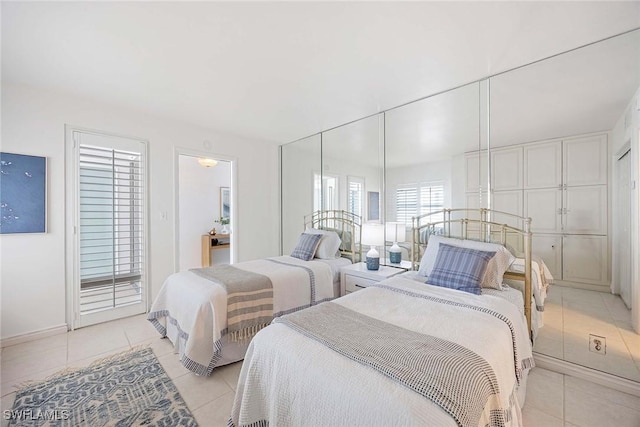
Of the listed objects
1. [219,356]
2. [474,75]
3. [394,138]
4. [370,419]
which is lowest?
[219,356]

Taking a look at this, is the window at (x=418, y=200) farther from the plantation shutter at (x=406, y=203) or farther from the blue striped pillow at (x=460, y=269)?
the blue striped pillow at (x=460, y=269)

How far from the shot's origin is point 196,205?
17.7 ft

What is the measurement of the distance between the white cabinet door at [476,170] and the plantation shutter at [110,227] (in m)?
3.87

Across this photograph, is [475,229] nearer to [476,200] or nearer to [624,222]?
[476,200]

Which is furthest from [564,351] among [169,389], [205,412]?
[169,389]

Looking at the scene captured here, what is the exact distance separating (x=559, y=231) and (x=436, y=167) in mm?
1129

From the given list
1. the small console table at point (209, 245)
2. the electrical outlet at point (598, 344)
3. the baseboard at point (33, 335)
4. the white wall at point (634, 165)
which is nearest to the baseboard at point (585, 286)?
the white wall at point (634, 165)

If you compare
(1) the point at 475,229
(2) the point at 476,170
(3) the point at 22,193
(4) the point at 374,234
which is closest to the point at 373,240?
(4) the point at 374,234

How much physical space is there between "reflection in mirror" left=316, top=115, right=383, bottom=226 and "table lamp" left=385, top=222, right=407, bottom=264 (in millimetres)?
273

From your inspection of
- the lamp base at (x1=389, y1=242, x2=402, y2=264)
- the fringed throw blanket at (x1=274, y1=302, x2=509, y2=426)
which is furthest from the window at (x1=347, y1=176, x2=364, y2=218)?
the fringed throw blanket at (x1=274, y1=302, x2=509, y2=426)

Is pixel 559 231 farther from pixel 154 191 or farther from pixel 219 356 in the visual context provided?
pixel 154 191

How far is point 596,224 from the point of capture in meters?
2.04

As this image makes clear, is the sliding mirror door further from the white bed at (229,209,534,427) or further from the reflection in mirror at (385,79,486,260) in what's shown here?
the white bed at (229,209,534,427)

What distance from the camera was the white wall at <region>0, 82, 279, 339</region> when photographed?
2631mm
